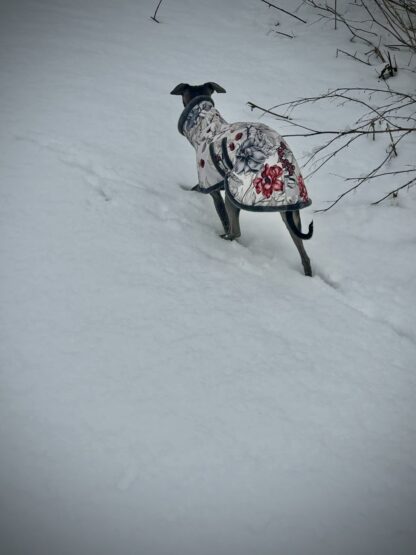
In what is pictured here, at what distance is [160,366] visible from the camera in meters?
1.79

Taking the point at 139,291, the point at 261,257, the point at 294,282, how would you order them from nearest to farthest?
the point at 139,291, the point at 294,282, the point at 261,257

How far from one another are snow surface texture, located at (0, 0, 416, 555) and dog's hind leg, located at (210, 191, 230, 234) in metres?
0.14

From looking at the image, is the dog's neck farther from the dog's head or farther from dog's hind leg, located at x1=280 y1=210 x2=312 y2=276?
dog's hind leg, located at x1=280 y1=210 x2=312 y2=276

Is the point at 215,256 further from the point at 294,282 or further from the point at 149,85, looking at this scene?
the point at 149,85

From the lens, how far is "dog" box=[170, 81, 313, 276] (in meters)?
2.34

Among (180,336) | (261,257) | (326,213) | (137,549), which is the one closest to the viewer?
(137,549)

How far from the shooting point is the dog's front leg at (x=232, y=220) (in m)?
2.66

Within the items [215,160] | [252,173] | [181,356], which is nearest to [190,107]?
[215,160]

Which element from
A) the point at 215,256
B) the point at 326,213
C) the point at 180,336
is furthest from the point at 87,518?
the point at 326,213

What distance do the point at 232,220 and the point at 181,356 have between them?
1.15 meters

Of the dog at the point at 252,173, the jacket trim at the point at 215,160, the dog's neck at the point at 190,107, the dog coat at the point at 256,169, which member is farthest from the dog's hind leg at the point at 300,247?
the dog's neck at the point at 190,107

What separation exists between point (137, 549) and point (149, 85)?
4385 mm

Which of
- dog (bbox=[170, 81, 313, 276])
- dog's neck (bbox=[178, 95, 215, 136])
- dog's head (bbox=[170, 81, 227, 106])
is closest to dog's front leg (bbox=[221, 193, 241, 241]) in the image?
dog (bbox=[170, 81, 313, 276])

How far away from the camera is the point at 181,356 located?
185cm
